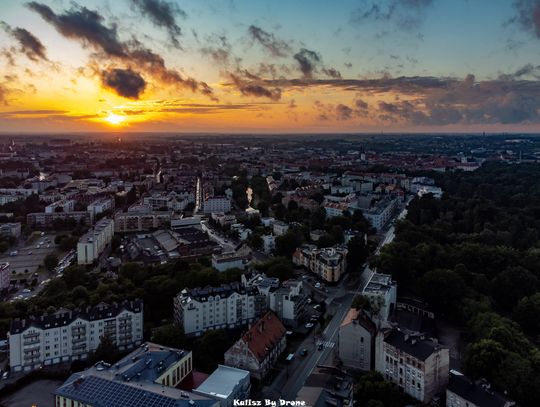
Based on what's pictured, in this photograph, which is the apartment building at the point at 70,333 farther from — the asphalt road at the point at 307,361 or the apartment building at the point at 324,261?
the apartment building at the point at 324,261

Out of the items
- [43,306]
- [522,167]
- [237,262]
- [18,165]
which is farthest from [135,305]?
[18,165]

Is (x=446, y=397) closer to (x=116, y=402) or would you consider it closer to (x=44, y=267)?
(x=116, y=402)

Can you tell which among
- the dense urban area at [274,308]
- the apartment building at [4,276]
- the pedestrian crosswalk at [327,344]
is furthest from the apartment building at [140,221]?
the pedestrian crosswalk at [327,344]

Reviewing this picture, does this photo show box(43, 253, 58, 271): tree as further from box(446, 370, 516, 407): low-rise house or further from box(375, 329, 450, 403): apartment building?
box(446, 370, 516, 407): low-rise house

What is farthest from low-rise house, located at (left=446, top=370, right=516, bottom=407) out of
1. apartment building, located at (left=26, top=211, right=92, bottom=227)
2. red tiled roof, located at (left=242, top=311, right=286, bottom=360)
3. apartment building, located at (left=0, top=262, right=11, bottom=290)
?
apartment building, located at (left=26, top=211, right=92, bottom=227)

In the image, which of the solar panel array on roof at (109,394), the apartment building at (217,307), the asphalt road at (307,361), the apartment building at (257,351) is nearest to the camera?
the solar panel array on roof at (109,394)

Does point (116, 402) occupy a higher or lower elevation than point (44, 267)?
higher

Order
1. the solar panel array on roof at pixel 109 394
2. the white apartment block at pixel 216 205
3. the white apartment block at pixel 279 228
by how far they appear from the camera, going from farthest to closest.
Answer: the white apartment block at pixel 216 205 → the white apartment block at pixel 279 228 → the solar panel array on roof at pixel 109 394

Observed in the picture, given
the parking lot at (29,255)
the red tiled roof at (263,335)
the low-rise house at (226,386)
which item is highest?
the red tiled roof at (263,335)
